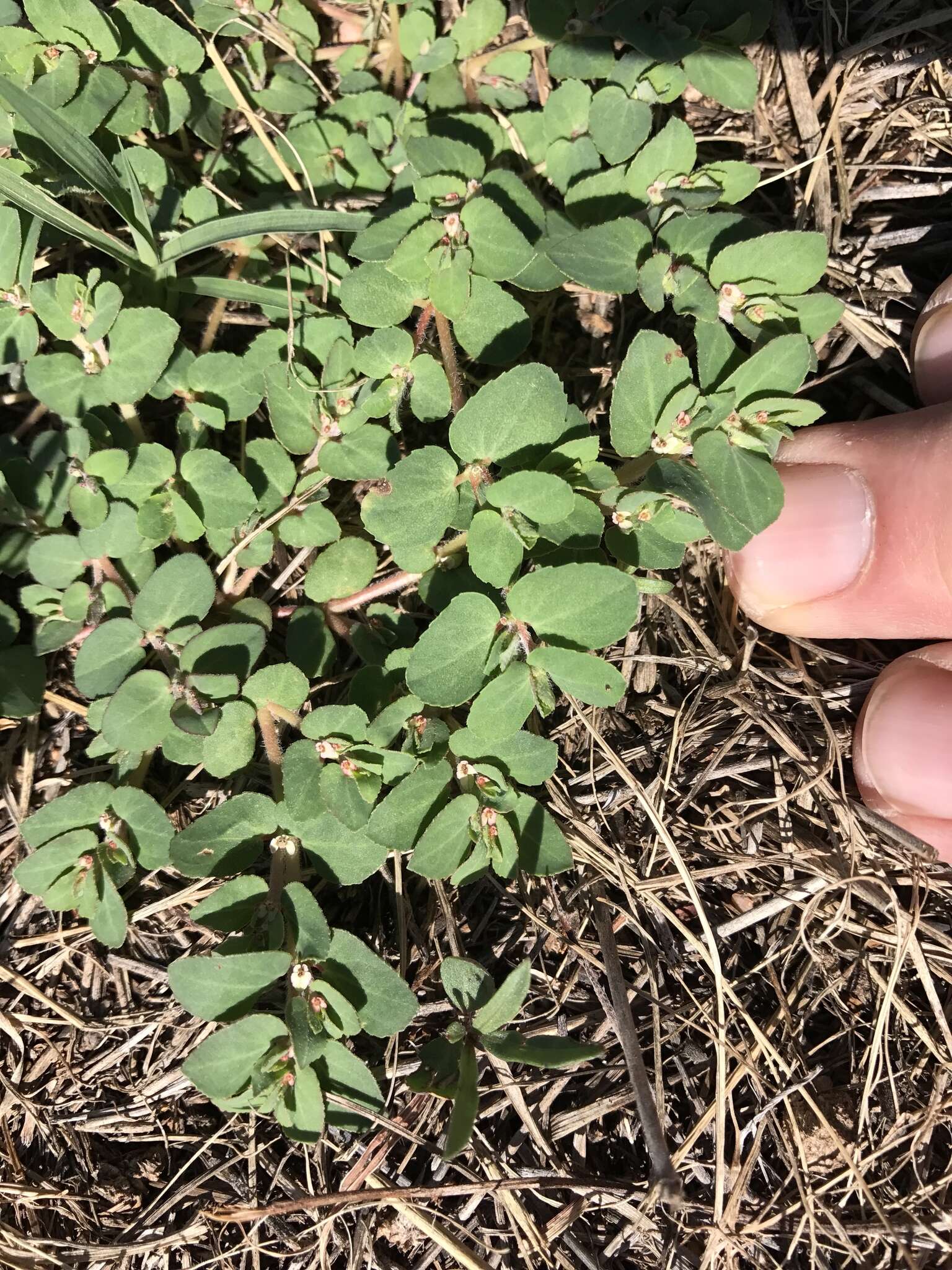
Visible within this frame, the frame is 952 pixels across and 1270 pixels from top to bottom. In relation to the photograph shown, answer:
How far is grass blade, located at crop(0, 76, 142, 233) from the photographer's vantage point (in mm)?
2457

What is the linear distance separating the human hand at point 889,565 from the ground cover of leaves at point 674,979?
Answer: 0.17 meters

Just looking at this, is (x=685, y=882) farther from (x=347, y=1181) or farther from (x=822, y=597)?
(x=347, y=1181)

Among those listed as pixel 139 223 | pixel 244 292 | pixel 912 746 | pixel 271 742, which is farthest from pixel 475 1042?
pixel 139 223

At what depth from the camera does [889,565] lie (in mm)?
2768

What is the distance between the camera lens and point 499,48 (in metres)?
3.01

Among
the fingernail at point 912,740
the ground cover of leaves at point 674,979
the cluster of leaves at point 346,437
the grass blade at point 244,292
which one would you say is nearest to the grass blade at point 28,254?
the cluster of leaves at point 346,437

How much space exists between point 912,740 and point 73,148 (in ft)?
9.70

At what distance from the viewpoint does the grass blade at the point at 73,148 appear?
8.06 feet

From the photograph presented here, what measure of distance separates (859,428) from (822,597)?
21.0 inches

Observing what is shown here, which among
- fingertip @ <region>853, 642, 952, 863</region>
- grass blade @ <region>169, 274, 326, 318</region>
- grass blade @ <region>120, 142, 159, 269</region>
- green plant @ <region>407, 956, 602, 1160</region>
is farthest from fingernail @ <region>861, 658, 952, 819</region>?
grass blade @ <region>120, 142, 159, 269</region>

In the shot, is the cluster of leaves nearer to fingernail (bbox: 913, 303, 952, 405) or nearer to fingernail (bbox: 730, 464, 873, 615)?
fingernail (bbox: 730, 464, 873, 615)

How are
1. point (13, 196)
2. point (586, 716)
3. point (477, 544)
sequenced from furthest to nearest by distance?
point (586, 716)
point (13, 196)
point (477, 544)

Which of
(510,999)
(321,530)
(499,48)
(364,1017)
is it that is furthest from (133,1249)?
(499,48)

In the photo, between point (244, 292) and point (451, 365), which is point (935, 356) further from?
point (244, 292)
